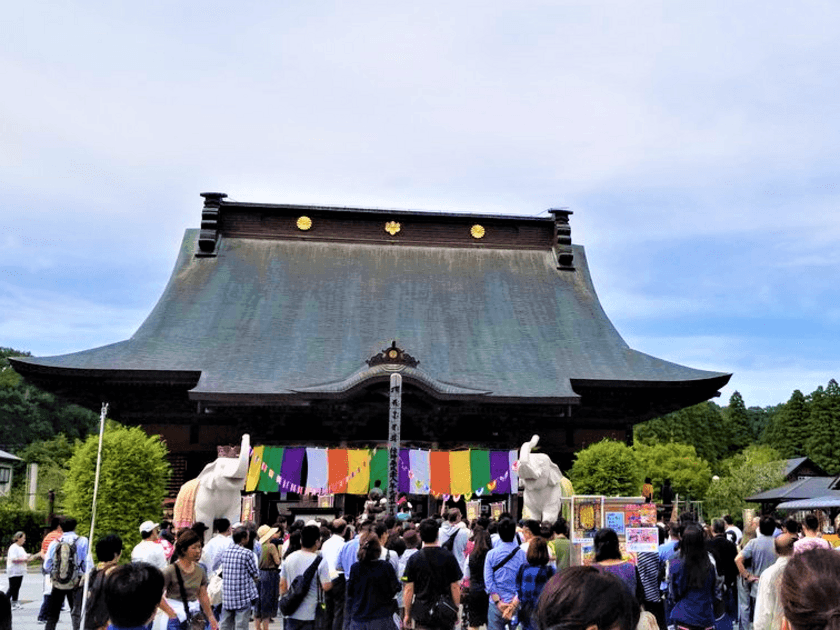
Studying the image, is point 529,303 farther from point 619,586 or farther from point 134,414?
point 619,586

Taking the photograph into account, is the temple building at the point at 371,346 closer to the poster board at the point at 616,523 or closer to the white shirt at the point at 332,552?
the poster board at the point at 616,523

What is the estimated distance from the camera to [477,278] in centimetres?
3123

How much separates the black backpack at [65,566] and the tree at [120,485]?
5.37 m

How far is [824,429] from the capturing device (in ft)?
210

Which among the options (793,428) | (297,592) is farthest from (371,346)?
(793,428)

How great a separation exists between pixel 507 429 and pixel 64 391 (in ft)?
41.8

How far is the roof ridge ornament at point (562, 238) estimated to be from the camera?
105ft

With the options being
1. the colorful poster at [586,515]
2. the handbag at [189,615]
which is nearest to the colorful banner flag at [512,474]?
the colorful poster at [586,515]

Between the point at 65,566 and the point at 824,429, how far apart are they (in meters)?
62.2

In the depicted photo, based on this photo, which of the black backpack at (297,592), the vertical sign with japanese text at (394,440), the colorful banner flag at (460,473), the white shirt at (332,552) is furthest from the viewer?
the colorful banner flag at (460,473)

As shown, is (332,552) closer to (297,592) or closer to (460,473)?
(297,592)

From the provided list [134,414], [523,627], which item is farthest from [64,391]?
[523,627]

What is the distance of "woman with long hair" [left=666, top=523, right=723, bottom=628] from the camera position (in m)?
7.68

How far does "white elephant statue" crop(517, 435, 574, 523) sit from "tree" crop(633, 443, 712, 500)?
31022 mm
